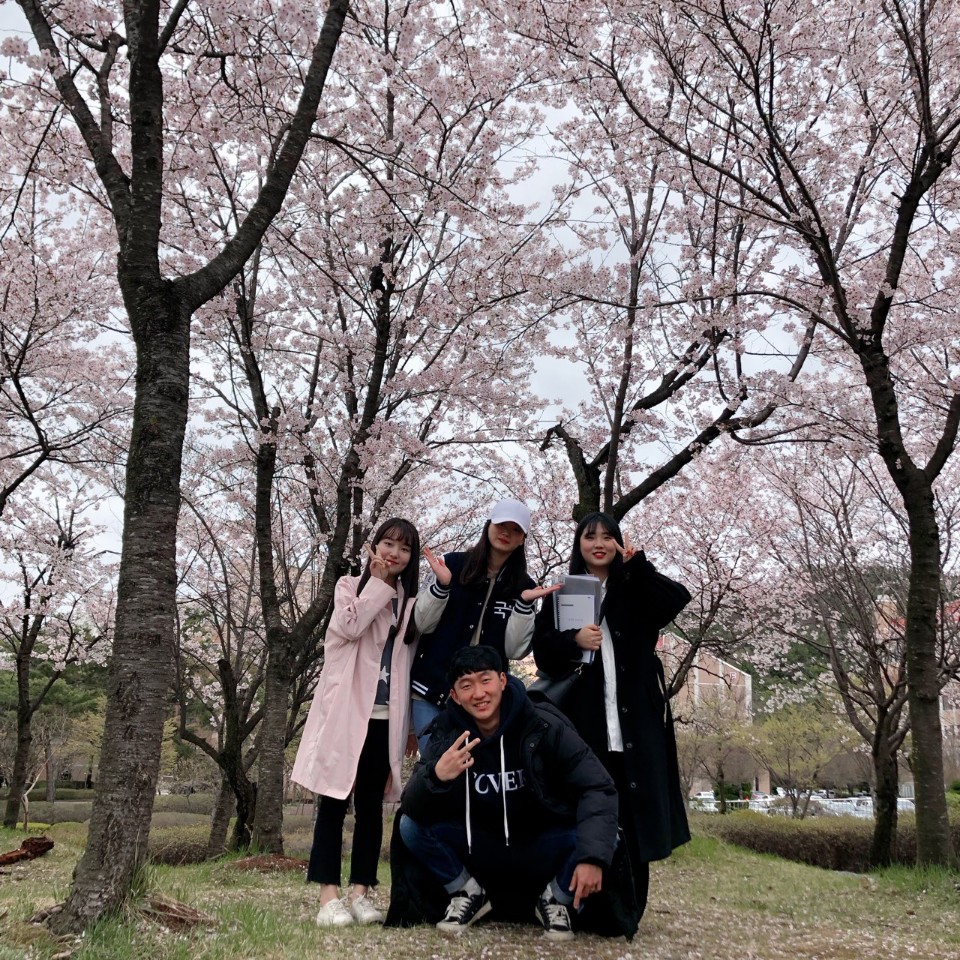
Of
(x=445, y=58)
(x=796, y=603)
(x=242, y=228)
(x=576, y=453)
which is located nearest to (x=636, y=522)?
(x=796, y=603)

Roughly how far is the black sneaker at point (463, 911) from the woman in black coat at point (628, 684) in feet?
2.09

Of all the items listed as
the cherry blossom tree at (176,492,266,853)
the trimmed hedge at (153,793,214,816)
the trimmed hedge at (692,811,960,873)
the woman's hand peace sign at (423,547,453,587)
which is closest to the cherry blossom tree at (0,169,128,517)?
the cherry blossom tree at (176,492,266,853)

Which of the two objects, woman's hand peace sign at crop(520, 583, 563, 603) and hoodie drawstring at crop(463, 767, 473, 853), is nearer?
hoodie drawstring at crop(463, 767, 473, 853)

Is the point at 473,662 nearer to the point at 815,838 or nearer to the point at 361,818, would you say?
the point at 361,818

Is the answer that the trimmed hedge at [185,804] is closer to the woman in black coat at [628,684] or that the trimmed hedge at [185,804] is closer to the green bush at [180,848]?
the green bush at [180,848]

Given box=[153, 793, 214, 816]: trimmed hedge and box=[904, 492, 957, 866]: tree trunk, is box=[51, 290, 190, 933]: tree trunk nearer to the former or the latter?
box=[904, 492, 957, 866]: tree trunk

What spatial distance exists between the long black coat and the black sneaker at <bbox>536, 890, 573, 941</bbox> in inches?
17.3

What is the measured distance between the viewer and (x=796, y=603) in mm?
14594

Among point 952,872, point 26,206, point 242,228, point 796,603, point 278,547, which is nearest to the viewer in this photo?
point 242,228

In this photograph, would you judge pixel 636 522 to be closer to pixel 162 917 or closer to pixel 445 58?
pixel 445 58

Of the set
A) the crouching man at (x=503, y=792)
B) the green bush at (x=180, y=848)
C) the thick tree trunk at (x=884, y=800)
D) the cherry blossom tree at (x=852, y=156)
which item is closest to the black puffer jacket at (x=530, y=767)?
the crouching man at (x=503, y=792)

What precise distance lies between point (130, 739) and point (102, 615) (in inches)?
559

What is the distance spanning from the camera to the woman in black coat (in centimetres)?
312

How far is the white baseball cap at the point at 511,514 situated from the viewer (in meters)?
3.33
